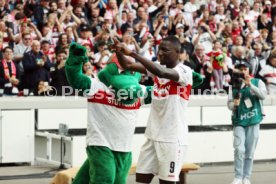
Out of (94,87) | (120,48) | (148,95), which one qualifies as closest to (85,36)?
(148,95)

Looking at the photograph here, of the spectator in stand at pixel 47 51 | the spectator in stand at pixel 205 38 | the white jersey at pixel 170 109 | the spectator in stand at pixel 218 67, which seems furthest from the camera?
the spectator in stand at pixel 205 38

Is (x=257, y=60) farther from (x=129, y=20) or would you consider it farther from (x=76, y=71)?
(x=76, y=71)

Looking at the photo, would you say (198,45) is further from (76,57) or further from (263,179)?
(76,57)

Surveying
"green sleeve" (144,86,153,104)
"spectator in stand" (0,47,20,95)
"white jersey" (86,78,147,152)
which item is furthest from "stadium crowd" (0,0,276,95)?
"white jersey" (86,78,147,152)

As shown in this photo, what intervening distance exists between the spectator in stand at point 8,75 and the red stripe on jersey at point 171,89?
22.8 feet

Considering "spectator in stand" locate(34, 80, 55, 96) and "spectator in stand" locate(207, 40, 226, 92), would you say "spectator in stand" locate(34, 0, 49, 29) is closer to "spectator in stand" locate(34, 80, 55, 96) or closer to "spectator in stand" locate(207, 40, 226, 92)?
"spectator in stand" locate(34, 80, 55, 96)

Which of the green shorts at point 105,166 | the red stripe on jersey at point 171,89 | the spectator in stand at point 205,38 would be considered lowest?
the green shorts at point 105,166

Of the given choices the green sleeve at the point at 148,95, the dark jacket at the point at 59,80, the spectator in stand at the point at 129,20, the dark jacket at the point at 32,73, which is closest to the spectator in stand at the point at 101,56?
the dark jacket at the point at 59,80

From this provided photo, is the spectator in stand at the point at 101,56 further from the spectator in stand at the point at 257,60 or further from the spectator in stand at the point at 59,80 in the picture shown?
the spectator in stand at the point at 257,60

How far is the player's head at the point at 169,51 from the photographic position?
9.12 metres

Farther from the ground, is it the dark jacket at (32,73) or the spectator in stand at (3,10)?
the spectator in stand at (3,10)

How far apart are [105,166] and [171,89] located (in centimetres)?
113

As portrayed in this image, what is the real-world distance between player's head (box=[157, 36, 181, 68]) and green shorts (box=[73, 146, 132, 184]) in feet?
3.57

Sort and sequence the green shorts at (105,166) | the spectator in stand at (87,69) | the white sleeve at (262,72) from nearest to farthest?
the green shorts at (105,166), the spectator in stand at (87,69), the white sleeve at (262,72)
